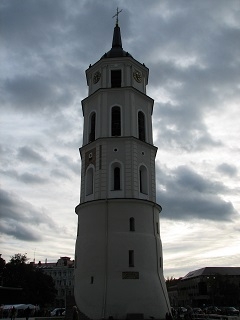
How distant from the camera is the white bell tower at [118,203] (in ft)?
81.8

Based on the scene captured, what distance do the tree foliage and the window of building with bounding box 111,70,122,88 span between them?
4075 cm

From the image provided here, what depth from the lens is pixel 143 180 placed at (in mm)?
30188

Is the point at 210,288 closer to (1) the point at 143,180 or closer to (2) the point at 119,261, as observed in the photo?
(1) the point at 143,180

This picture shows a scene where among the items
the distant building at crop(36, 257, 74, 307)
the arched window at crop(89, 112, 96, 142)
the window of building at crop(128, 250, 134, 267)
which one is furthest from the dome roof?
the distant building at crop(36, 257, 74, 307)

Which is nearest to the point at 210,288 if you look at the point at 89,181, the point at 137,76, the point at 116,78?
the point at 89,181

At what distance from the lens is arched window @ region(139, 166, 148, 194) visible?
29.7 metres

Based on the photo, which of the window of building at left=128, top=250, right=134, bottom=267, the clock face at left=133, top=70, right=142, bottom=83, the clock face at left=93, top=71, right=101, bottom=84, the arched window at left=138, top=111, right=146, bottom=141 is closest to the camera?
the window of building at left=128, top=250, right=134, bottom=267

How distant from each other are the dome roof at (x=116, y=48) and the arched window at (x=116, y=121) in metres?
5.91

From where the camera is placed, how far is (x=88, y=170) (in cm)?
3070

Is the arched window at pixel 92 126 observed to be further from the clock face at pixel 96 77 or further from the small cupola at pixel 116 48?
the small cupola at pixel 116 48

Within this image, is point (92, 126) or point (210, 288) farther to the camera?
point (210, 288)

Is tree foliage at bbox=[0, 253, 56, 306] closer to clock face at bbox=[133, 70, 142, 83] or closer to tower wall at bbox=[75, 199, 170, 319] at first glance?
tower wall at bbox=[75, 199, 170, 319]

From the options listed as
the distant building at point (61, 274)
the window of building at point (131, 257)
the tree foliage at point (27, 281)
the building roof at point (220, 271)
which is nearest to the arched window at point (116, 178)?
the window of building at point (131, 257)

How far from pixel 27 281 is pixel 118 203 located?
1638 inches
